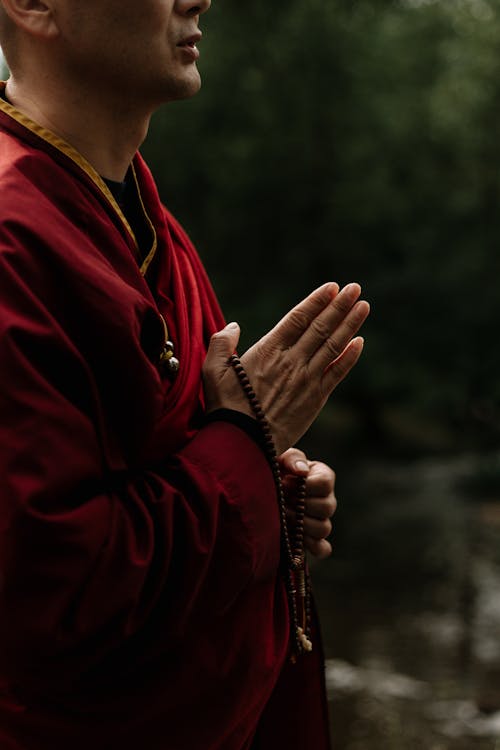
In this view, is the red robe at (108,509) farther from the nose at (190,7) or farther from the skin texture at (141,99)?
the nose at (190,7)

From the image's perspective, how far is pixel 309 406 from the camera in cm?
146

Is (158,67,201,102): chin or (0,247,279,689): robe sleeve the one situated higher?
(158,67,201,102): chin

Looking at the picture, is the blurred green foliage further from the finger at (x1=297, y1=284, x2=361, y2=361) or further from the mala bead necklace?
the finger at (x1=297, y1=284, x2=361, y2=361)

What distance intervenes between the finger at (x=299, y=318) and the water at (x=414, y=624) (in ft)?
11.1

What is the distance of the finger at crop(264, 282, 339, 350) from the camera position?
1.45 m

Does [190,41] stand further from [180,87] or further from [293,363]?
[293,363]

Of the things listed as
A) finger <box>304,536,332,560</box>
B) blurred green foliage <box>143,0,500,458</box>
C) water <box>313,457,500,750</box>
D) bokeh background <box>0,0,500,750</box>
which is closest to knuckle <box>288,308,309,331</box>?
finger <box>304,536,332,560</box>

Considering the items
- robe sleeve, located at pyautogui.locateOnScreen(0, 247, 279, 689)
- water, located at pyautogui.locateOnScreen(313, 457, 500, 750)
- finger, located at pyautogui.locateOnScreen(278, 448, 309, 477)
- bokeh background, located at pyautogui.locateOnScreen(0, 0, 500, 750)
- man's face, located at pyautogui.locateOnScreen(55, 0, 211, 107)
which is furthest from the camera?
bokeh background, located at pyautogui.locateOnScreen(0, 0, 500, 750)

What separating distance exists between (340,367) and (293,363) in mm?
83

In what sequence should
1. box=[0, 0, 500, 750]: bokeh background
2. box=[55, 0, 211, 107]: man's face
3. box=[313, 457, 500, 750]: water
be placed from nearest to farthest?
box=[55, 0, 211, 107]: man's face
box=[313, 457, 500, 750]: water
box=[0, 0, 500, 750]: bokeh background

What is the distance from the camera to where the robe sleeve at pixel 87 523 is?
1151 millimetres

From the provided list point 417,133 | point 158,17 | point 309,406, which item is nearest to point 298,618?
point 309,406

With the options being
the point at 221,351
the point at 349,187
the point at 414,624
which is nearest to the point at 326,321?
the point at 221,351

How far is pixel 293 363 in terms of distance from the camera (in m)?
1.45
